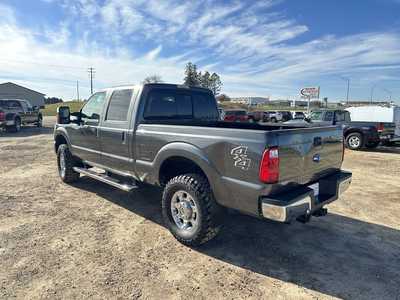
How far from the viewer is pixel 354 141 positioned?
12516mm

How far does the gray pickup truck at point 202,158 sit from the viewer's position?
2.89m

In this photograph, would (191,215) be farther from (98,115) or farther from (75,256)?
(98,115)

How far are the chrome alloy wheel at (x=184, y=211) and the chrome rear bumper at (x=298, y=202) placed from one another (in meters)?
1.00

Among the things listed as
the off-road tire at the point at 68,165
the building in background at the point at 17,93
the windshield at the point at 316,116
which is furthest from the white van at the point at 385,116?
the building in background at the point at 17,93

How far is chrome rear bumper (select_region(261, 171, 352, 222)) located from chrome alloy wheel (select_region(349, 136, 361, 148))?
393 inches

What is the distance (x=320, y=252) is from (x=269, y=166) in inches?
63.6

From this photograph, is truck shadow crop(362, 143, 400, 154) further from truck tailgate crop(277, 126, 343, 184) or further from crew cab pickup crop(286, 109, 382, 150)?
truck tailgate crop(277, 126, 343, 184)

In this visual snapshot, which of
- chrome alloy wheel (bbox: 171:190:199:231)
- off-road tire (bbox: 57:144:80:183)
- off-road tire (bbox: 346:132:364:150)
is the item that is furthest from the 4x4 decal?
off-road tire (bbox: 346:132:364:150)

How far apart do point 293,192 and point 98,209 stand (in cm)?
337

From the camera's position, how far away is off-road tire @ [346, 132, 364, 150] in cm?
1229

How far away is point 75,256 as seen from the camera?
11.4ft

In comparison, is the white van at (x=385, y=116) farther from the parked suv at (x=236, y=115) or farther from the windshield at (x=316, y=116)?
the parked suv at (x=236, y=115)

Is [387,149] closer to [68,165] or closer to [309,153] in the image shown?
[309,153]

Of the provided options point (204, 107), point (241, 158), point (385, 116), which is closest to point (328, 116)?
point (385, 116)
